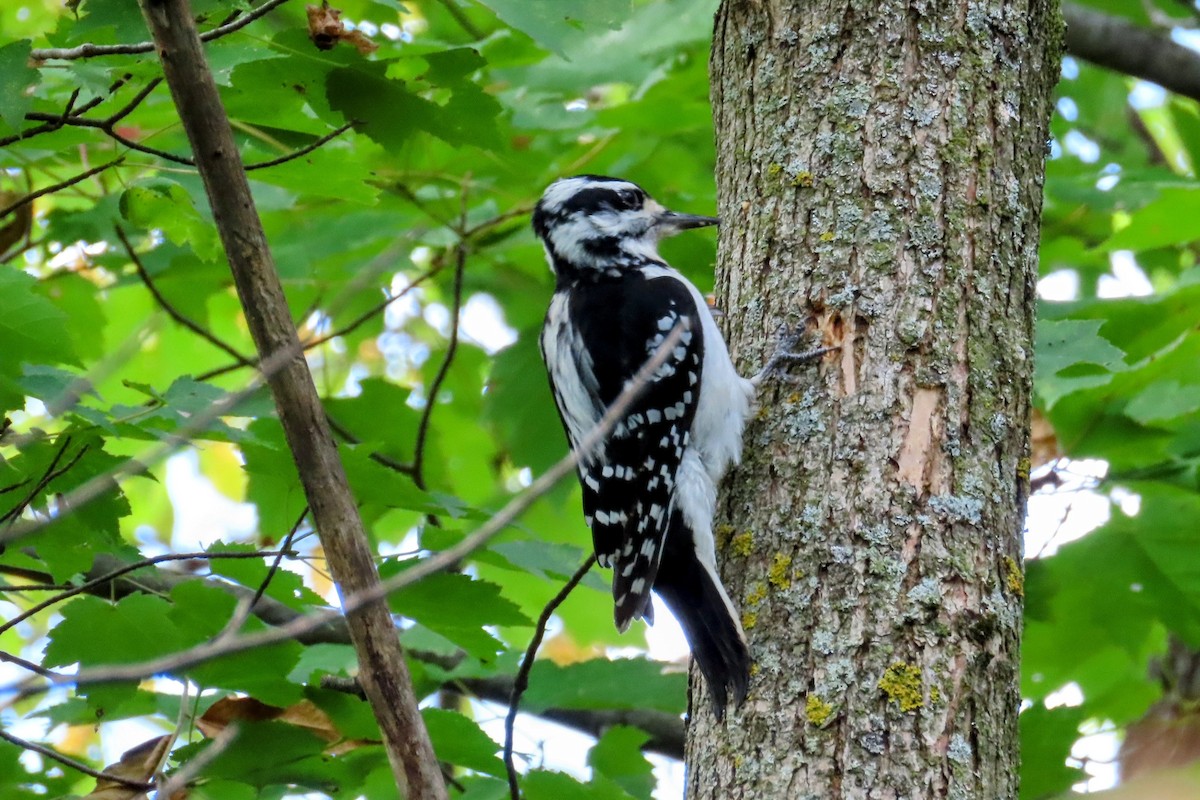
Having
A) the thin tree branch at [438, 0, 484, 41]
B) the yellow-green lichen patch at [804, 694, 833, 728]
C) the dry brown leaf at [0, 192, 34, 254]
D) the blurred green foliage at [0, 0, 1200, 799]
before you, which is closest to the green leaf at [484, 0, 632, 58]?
the blurred green foliage at [0, 0, 1200, 799]

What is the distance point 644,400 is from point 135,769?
5.22ft

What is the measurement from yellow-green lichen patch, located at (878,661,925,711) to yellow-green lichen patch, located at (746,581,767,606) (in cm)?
30

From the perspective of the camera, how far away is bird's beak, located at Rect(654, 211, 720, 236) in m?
3.79

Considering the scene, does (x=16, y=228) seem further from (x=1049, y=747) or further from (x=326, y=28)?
(x=1049, y=747)

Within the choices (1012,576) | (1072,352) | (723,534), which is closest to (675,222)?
(1072,352)

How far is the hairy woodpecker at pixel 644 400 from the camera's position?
9.25 feet

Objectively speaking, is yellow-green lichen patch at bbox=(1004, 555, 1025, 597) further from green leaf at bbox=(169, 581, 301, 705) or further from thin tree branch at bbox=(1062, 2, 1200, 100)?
thin tree branch at bbox=(1062, 2, 1200, 100)

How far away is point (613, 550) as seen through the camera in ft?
10.4

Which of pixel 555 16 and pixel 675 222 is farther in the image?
pixel 675 222

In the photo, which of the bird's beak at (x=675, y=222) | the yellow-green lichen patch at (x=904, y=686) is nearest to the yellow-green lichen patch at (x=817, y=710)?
the yellow-green lichen patch at (x=904, y=686)

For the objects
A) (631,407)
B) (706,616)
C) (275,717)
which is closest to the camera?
(706,616)

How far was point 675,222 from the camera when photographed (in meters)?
3.85

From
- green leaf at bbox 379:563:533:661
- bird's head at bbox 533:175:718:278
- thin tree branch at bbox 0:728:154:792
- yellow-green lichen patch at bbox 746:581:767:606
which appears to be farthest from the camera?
bird's head at bbox 533:175:718:278

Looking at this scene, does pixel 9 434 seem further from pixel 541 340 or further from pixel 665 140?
pixel 665 140
